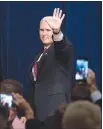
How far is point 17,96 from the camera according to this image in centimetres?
170

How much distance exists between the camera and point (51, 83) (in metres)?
1.96

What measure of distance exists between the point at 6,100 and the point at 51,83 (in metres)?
0.38

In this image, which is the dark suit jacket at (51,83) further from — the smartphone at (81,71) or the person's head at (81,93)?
the person's head at (81,93)

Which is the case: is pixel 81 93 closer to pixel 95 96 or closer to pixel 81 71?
pixel 95 96

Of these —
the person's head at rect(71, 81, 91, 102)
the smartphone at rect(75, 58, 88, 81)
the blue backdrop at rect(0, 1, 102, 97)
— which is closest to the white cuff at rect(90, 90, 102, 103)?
the person's head at rect(71, 81, 91, 102)

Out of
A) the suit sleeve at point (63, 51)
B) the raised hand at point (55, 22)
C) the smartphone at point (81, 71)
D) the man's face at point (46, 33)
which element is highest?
the raised hand at point (55, 22)

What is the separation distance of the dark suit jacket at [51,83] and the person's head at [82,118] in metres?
0.77

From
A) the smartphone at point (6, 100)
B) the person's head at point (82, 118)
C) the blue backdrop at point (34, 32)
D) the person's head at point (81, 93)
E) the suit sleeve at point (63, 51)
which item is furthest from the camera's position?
the blue backdrop at point (34, 32)

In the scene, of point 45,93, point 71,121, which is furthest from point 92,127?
point 45,93

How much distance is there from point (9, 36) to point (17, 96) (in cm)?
72

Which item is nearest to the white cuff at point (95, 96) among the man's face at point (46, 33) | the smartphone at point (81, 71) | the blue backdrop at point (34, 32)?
the smartphone at point (81, 71)

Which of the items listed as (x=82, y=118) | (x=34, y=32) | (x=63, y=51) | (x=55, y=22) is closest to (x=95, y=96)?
(x=63, y=51)

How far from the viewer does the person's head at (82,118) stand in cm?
112

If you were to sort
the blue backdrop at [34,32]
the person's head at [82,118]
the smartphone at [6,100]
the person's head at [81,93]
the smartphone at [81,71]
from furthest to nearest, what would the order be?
the blue backdrop at [34,32] < the smartphone at [81,71] < the person's head at [81,93] < the smartphone at [6,100] < the person's head at [82,118]
